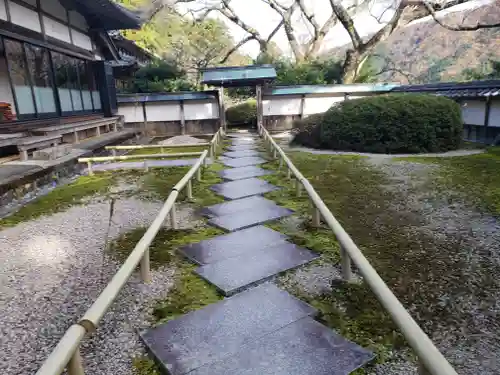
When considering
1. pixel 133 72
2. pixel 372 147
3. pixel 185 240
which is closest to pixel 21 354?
pixel 185 240

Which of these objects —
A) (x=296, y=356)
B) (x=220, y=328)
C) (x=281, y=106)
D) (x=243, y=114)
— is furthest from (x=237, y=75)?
(x=296, y=356)

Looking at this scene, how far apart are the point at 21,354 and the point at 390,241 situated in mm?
3359

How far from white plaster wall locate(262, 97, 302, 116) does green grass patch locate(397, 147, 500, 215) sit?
29.5 feet

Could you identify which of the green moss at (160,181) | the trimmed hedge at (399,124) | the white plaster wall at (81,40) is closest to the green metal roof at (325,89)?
the trimmed hedge at (399,124)

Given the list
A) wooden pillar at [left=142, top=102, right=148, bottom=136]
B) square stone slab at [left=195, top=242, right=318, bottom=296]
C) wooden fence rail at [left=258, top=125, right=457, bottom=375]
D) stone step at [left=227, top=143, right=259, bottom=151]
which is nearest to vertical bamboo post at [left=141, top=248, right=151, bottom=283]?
square stone slab at [left=195, top=242, right=318, bottom=296]

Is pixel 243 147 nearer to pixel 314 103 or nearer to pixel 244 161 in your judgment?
pixel 244 161

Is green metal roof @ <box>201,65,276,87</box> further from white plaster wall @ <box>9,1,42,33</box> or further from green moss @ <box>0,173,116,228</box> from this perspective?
green moss @ <box>0,173,116,228</box>

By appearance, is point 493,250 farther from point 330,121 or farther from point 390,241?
point 330,121

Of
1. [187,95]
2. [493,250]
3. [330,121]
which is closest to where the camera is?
[493,250]

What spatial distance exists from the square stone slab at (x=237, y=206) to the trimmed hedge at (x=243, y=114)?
13.0 meters

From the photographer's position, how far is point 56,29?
11219 mm

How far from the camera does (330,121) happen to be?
10188mm

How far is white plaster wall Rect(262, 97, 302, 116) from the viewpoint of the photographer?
1669 cm

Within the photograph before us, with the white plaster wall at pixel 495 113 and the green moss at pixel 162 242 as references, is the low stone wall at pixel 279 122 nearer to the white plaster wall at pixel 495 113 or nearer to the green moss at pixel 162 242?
the white plaster wall at pixel 495 113
